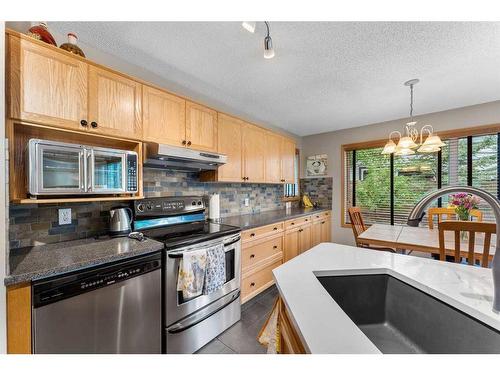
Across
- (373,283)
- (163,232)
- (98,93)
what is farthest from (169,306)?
(98,93)

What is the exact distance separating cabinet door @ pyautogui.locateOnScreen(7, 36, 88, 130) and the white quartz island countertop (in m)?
1.61

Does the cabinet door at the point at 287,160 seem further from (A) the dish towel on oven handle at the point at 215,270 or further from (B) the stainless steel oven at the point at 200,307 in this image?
(A) the dish towel on oven handle at the point at 215,270

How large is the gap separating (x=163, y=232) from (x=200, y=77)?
1.59 metres

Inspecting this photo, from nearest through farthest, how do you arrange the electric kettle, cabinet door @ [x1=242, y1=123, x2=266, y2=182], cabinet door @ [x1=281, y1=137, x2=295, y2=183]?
the electric kettle
cabinet door @ [x1=242, y1=123, x2=266, y2=182]
cabinet door @ [x1=281, y1=137, x2=295, y2=183]

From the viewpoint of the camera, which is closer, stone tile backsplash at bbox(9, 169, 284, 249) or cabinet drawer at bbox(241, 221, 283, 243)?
stone tile backsplash at bbox(9, 169, 284, 249)

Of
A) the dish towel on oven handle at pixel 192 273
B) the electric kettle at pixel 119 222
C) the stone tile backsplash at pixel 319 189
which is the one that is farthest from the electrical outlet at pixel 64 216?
the stone tile backsplash at pixel 319 189

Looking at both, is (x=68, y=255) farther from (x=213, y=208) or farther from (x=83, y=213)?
(x=213, y=208)

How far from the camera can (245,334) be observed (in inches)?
72.5

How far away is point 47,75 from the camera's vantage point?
4.12 feet

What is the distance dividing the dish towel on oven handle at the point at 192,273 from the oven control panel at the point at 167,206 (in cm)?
57

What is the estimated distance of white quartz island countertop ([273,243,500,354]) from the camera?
526mm

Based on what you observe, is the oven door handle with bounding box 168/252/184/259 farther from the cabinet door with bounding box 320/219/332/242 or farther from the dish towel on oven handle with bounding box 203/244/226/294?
the cabinet door with bounding box 320/219/332/242

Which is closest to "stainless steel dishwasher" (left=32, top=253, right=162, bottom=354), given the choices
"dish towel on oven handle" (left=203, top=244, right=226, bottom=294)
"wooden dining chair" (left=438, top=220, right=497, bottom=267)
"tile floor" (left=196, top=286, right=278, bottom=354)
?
"dish towel on oven handle" (left=203, top=244, right=226, bottom=294)

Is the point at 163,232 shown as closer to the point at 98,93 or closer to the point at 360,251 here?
the point at 98,93
